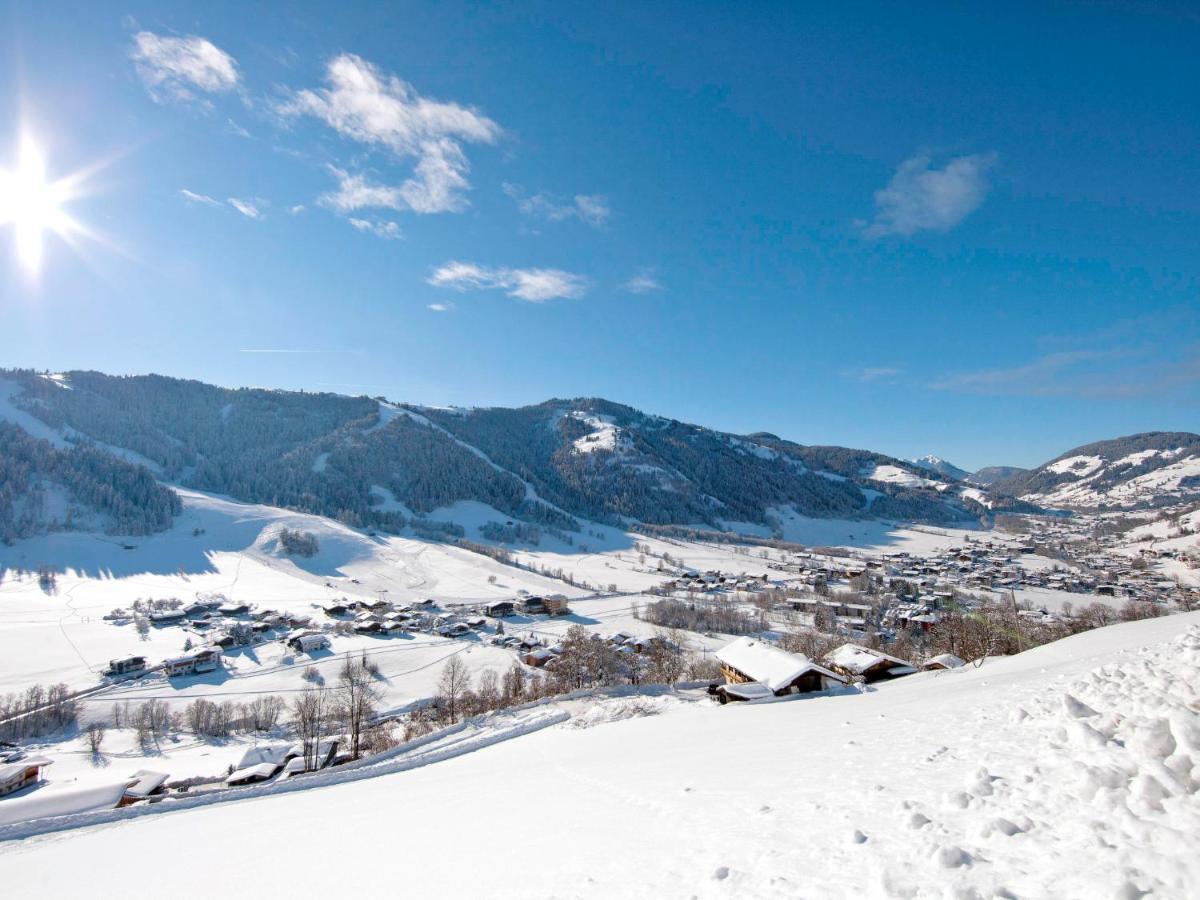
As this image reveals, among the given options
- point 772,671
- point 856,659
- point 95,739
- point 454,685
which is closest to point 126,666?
point 95,739

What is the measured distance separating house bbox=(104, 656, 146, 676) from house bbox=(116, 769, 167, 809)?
28.6 metres

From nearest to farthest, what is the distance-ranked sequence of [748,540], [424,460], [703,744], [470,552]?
[703,744] → [470,552] → [748,540] → [424,460]

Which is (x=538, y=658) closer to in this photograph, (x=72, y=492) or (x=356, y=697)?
(x=356, y=697)

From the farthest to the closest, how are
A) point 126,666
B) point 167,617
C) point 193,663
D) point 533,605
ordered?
point 533,605 < point 167,617 < point 193,663 < point 126,666

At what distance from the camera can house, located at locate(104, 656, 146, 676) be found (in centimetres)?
4588

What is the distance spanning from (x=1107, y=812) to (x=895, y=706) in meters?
9.55

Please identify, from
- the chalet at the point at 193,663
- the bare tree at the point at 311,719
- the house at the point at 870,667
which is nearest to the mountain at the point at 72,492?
the chalet at the point at 193,663

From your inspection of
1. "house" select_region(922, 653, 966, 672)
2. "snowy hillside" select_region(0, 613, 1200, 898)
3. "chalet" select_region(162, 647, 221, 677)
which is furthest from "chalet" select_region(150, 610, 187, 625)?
"house" select_region(922, 653, 966, 672)

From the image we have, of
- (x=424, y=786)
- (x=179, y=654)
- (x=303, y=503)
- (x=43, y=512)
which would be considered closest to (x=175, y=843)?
(x=424, y=786)

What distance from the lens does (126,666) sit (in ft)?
152

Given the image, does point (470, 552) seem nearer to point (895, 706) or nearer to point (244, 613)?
point (244, 613)

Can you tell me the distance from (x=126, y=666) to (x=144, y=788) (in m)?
31.5

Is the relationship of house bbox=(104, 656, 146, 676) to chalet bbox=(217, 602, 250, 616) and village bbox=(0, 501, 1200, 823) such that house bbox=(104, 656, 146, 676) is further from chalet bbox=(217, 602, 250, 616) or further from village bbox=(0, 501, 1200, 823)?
chalet bbox=(217, 602, 250, 616)

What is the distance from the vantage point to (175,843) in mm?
11281
